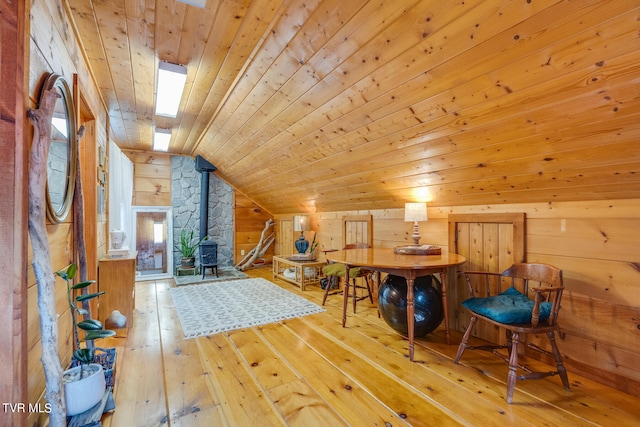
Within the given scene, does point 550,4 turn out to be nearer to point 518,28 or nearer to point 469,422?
point 518,28

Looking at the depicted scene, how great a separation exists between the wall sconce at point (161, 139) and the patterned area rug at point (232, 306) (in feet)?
8.25

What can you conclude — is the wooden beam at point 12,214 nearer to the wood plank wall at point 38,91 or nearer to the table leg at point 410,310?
the wood plank wall at point 38,91

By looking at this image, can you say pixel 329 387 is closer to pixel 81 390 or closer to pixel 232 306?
pixel 81 390

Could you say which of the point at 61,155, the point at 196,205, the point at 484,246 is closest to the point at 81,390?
the point at 61,155

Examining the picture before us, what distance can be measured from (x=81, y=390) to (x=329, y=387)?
4.56 ft

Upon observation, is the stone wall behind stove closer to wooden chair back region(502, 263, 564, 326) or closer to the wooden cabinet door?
the wooden cabinet door

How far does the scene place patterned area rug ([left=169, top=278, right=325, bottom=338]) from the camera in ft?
10.4

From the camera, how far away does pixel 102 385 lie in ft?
5.33

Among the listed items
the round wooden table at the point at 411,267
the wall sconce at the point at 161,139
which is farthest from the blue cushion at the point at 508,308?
the wall sconce at the point at 161,139

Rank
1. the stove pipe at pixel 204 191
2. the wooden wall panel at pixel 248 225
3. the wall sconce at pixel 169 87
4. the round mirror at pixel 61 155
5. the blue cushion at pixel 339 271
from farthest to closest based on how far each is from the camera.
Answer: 1. the wooden wall panel at pixel 248 225
2. the stove pipe at pixel 204 191
3. the blue cushion at pixel 339 271
4. the wall sconce at pixel 169 87
5. the round mirror at pixel 61 155

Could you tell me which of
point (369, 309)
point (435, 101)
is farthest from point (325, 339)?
point (435, 101)

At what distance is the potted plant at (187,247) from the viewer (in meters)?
5.94

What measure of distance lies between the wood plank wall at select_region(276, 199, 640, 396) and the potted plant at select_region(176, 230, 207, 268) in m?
5.60

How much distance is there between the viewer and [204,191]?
633 centimetres
